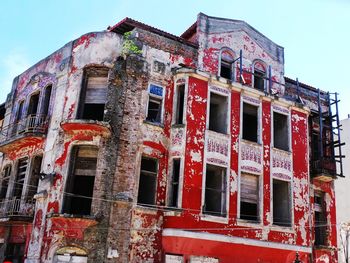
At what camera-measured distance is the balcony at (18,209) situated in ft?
55.8

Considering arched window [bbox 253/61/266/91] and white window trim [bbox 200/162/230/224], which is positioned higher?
arched window [bbox 253/61/266/91]

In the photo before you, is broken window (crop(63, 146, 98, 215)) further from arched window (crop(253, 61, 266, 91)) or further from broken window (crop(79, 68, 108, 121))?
arched window (crop(253, 61, 266, 91))

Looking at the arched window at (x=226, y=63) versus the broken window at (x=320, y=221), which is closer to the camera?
the arched window at (x=226, y=63)

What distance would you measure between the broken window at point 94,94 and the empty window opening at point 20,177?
4.04 m

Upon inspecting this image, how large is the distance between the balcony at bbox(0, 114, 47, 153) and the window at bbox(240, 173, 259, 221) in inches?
349

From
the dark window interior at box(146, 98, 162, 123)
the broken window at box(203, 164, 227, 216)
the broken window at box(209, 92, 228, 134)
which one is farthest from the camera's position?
the broken window at box(209, 92, 228, 134)

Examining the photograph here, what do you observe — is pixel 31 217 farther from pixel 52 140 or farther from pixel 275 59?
pixel 275 59

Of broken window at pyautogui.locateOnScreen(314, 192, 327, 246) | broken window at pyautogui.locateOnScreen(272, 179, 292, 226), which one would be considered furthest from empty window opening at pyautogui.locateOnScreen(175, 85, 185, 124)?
broken window at pyautogui.locateOnScreen(314, 192, 327, 246)

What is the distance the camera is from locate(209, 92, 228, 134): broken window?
1894 cm

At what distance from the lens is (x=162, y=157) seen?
1736 cm

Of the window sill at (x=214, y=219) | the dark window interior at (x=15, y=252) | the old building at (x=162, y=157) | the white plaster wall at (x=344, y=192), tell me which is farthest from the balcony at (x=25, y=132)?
the white plaster wall at (x=344, y=192)

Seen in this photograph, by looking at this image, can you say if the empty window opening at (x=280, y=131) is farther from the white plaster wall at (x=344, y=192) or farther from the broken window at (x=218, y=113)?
the white plaster wall at (x=344, y=192)

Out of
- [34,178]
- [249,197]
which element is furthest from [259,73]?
[34,178]

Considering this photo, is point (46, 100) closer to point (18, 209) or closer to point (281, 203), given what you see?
point (18, 209)
